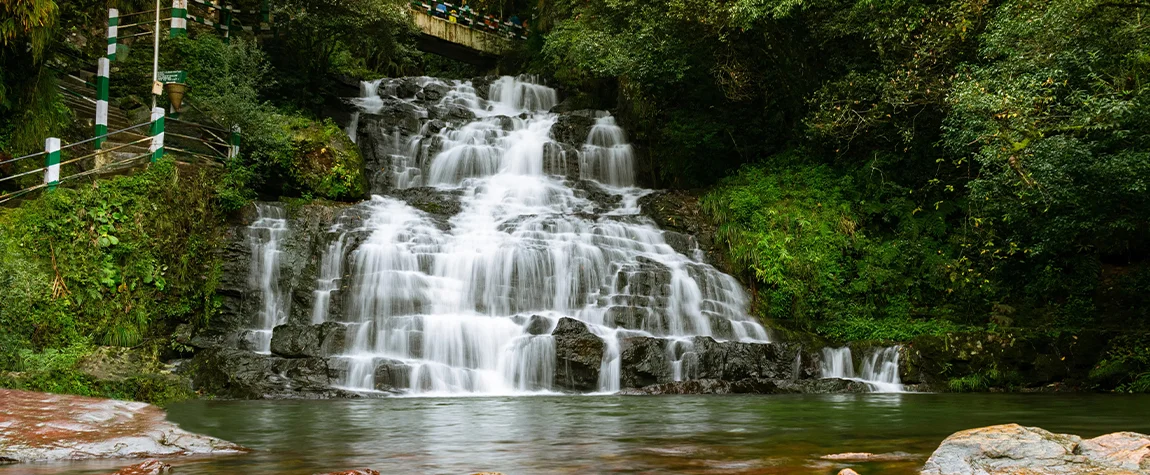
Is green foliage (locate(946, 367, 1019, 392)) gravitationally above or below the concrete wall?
below

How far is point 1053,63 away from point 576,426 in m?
10.3

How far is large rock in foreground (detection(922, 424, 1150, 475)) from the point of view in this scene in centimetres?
468

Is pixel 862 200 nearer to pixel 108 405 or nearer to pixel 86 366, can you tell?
pixel 86 366

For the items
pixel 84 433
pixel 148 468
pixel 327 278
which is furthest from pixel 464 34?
pixel 148 468

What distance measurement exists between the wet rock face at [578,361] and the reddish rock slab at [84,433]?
7.58 m

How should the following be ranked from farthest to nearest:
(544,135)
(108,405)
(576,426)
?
(544,135), (576,426), (108,405)

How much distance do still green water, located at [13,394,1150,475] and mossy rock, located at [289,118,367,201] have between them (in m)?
8.91

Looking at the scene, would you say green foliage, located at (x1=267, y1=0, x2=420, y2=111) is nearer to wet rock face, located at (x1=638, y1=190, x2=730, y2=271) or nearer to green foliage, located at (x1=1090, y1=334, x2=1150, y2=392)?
wet rock face, located at (x1=638, y1=190, x2=730, y2=271)

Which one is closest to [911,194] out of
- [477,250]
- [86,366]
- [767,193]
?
[767,193]

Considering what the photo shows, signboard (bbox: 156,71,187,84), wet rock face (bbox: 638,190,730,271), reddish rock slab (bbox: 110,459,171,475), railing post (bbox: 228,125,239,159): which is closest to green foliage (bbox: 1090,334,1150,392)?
wet rock face (bbox: 638,190,730,271)

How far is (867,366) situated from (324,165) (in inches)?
477

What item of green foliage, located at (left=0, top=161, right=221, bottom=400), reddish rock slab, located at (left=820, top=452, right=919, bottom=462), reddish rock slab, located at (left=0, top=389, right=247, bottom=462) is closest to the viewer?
reddish rock slab, located at (left=0, top=389, right=247, bottom=462)

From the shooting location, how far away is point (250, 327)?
15.7 meters

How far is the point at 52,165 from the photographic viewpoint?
47.5 ft
